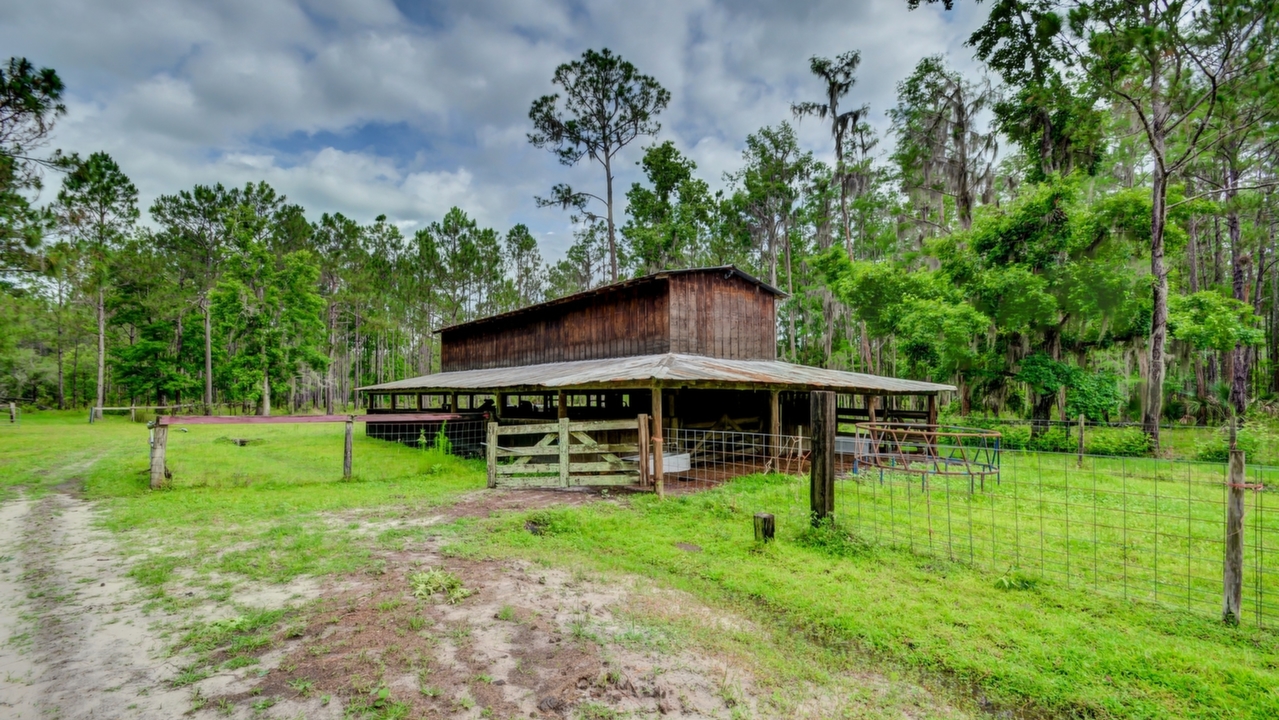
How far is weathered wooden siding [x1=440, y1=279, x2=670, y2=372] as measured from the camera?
14.7 meters

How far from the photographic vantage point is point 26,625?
3.90 metres

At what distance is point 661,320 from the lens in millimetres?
14383

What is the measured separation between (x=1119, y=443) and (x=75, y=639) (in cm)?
2190

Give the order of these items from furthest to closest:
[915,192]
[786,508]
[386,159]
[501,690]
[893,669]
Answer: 1. [386,159]
2. [915,192]
3. [786,508]
4. [893,669]
5. [501,690]

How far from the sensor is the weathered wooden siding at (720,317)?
1434 cm

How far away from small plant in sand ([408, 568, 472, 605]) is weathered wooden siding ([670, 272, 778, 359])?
10090 mm

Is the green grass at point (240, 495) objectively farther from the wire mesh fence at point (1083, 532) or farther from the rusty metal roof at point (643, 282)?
the rusty metal roof at point (643, 282)

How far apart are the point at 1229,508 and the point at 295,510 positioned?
414 inches

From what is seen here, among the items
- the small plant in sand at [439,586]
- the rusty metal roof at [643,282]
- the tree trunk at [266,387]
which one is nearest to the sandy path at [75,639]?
the small plant in sand at [439,586]

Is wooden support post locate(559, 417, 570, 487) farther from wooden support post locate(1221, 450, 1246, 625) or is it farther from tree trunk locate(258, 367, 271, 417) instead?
tree trunk locate(258, 367, 271, 417)

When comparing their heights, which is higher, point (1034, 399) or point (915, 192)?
point (915, 192)

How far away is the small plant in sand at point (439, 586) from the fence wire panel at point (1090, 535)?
452 cm

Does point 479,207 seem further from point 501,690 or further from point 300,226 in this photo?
point 501,690

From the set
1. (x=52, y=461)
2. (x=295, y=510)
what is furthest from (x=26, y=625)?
(x=52, y=461)
